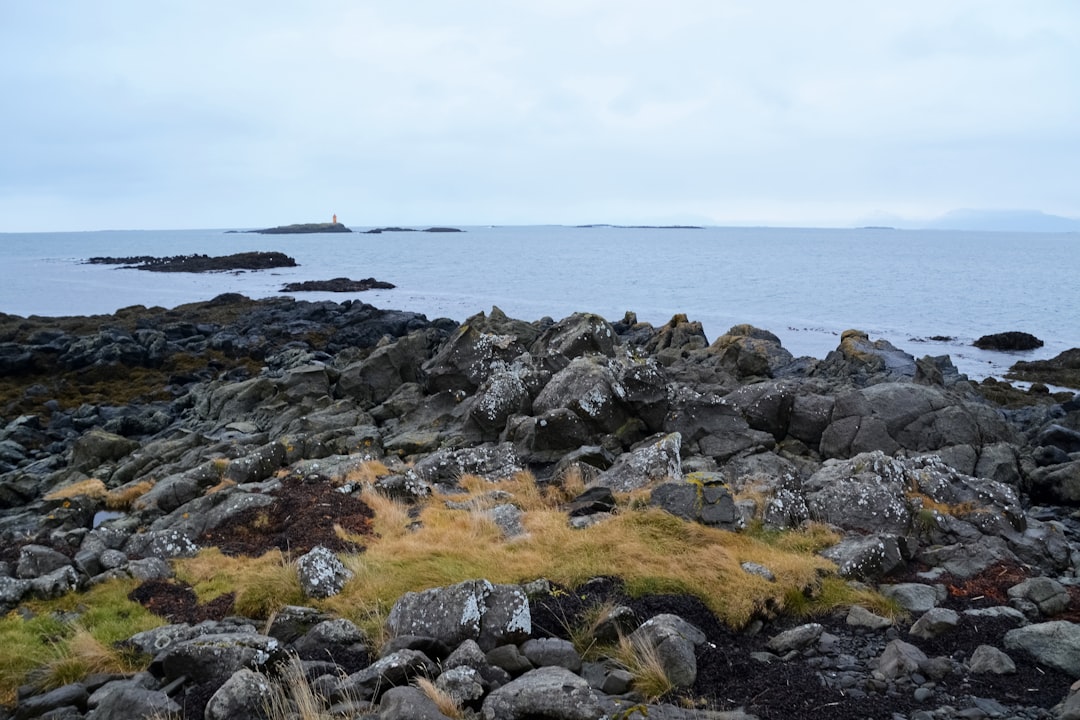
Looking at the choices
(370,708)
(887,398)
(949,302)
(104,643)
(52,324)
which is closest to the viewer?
(370,708)

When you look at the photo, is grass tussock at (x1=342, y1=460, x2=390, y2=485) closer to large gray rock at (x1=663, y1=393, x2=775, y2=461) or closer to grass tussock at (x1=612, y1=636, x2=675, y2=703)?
large gray rock at (x1=663, y1=393, x2=775, y2=461)

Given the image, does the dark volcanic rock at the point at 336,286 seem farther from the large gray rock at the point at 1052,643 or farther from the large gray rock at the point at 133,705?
the large gray rock at the point at 1052,643

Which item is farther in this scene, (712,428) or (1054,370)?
(1054,370)

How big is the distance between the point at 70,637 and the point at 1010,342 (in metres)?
55.4

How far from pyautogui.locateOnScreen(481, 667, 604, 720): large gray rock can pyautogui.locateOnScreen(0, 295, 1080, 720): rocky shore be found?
0.03 m

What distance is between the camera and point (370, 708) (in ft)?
26.3

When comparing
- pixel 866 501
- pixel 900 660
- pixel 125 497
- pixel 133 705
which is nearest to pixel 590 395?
pixel 866 501

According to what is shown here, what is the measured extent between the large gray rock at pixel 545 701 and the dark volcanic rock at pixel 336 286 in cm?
8369

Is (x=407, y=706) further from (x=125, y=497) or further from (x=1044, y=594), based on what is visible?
(x=125, y=497)

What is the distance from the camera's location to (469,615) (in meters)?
9.63

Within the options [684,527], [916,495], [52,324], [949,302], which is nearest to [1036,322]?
[949,302]

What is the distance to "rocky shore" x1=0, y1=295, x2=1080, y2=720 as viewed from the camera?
Result: 342 inches

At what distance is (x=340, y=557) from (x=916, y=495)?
10.2 m

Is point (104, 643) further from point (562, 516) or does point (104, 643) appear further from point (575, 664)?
point (562, 516)
